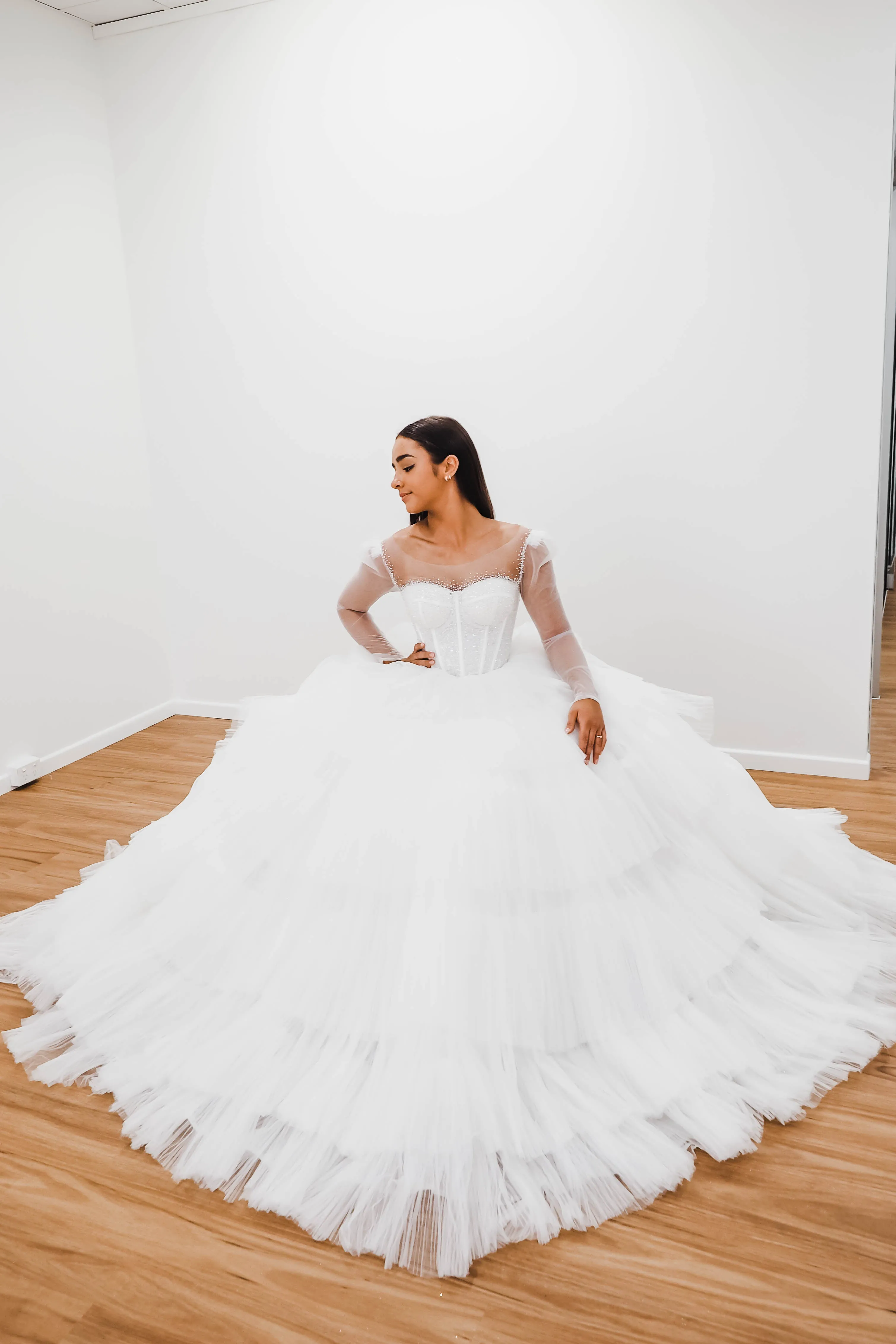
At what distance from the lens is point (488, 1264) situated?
1.44 m

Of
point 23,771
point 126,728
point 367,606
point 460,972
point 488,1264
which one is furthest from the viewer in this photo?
point 126,728

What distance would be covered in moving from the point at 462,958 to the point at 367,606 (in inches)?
40.3

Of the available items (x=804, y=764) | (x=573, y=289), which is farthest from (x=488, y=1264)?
(x=573, y=289)

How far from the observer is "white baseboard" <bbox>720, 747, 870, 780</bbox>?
3205 millimetres

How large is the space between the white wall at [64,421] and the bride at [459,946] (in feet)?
5.17

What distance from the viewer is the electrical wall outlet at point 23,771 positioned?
3.48 meters

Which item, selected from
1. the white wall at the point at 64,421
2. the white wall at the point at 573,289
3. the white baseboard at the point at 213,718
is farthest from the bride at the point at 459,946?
the white wall at the point at 64,421

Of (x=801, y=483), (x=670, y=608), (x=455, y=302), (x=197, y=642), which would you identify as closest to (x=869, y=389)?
(x=801, y=483)

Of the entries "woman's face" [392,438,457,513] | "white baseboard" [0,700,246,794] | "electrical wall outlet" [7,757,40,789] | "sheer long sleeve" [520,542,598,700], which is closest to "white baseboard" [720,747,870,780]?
"sheer long sleeve" [520,542,598,700]

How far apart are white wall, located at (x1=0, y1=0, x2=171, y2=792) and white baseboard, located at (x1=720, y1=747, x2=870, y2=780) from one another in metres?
2.57

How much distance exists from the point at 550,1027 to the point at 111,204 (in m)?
3.76

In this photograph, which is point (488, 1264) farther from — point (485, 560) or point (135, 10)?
point (135, 10)

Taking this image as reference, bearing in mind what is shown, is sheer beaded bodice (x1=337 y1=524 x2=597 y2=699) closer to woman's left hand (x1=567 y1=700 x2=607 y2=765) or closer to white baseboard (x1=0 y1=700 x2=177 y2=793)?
woman's left hand (x1=567 y1=700 x2=607 y2=765)

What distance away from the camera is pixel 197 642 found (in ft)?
13.9
